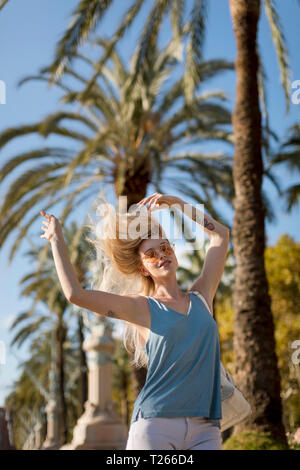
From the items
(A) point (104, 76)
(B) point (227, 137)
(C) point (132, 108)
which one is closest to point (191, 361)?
(C) point (132, 108)

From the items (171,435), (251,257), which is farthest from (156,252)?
(251,257)

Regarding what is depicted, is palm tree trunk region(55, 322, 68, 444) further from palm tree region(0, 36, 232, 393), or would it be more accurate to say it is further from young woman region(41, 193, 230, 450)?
young woman region(41, 193, 230, 450)

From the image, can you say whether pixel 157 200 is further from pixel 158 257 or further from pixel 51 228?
pixel 51 228

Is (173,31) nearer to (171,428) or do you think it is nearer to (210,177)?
(210,177)

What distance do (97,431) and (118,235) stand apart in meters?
10.7

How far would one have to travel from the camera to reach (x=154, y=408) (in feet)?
7.86

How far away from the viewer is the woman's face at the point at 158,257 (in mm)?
2855

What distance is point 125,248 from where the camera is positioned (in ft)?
9.88

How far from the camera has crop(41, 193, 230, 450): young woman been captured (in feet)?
7.81

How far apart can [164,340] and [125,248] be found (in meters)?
0.67

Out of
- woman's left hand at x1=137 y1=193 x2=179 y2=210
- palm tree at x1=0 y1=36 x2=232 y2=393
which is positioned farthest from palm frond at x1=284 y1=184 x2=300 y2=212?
woman's left hand at x1=137 y1=193 x2=179 y2=210

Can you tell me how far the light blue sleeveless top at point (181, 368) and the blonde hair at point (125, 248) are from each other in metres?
0.40

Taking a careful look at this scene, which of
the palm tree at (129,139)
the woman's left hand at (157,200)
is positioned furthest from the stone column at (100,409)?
the woman's left hand at (157,200)

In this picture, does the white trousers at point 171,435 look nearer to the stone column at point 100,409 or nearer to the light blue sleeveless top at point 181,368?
the light blue sleeveless top at point 181,368
